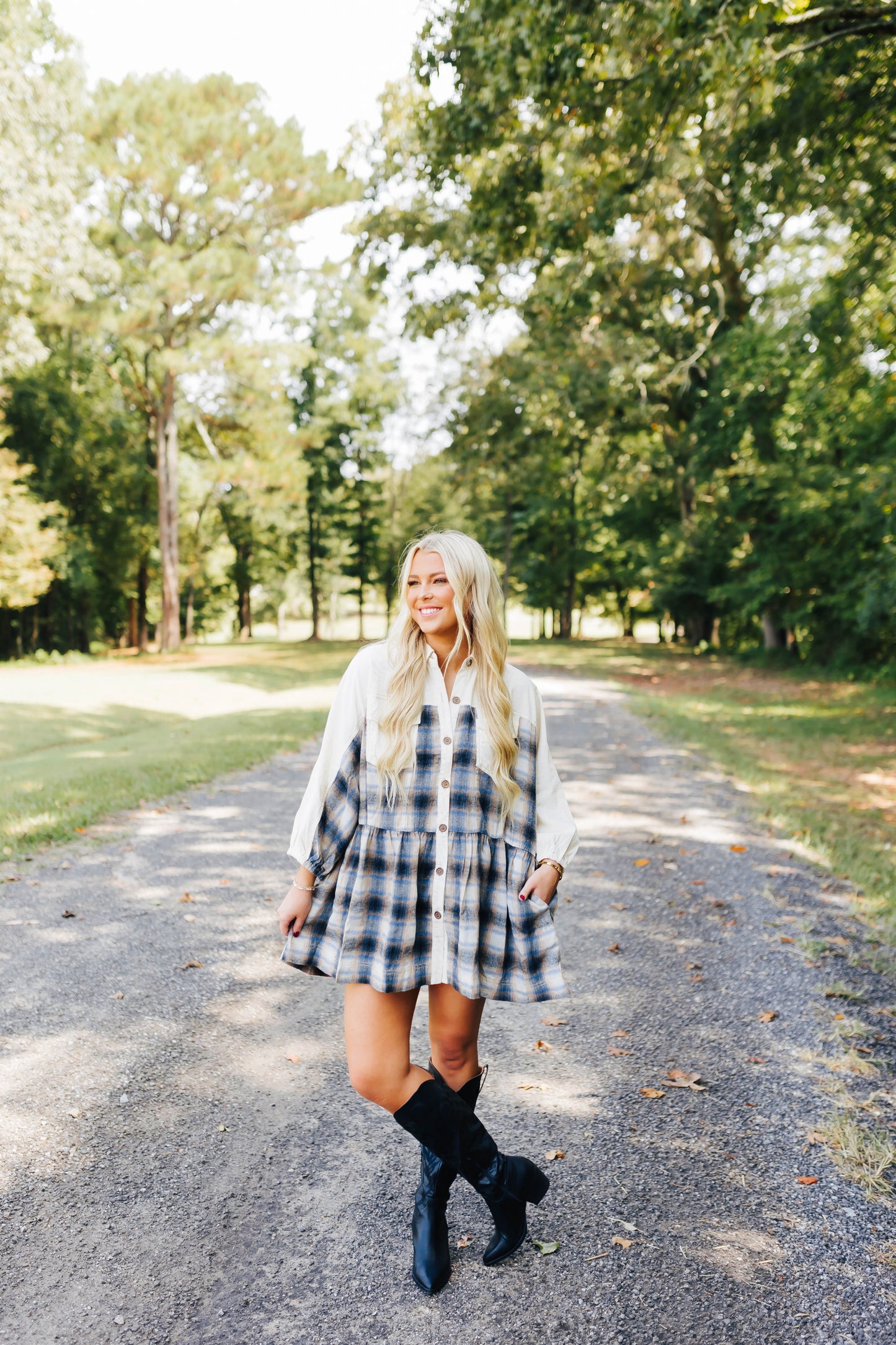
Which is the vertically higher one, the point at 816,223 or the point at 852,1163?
the point at 816,223

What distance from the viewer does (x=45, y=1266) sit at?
235cm

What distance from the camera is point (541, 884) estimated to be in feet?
7.79

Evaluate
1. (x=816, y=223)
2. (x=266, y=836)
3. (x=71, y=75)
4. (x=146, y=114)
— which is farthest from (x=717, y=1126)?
(x=146, y=114)

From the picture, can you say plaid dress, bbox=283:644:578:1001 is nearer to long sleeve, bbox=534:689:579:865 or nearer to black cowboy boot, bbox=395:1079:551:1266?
long sleeve, bbox=534:689:579:865

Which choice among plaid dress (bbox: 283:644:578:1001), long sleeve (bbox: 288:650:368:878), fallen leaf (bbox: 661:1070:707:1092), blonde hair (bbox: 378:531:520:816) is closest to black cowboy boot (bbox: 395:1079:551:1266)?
plaid dress (bbox: 283:644:578:1001)

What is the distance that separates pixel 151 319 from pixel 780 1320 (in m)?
24.9

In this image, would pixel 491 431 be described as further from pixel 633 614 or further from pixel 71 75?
pixel 633 614

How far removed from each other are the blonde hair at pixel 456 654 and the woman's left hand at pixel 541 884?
19 cm

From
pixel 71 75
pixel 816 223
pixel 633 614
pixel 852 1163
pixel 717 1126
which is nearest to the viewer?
pixel 852 1163

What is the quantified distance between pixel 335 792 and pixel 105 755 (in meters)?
8.47

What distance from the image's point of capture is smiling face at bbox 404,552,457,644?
2.45 m

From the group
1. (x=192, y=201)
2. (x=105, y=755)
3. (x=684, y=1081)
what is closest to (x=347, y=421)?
(x=192, y=201)

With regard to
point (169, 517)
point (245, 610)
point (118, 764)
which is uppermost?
point (169, 517)

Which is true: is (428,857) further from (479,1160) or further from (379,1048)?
(479,1160)
